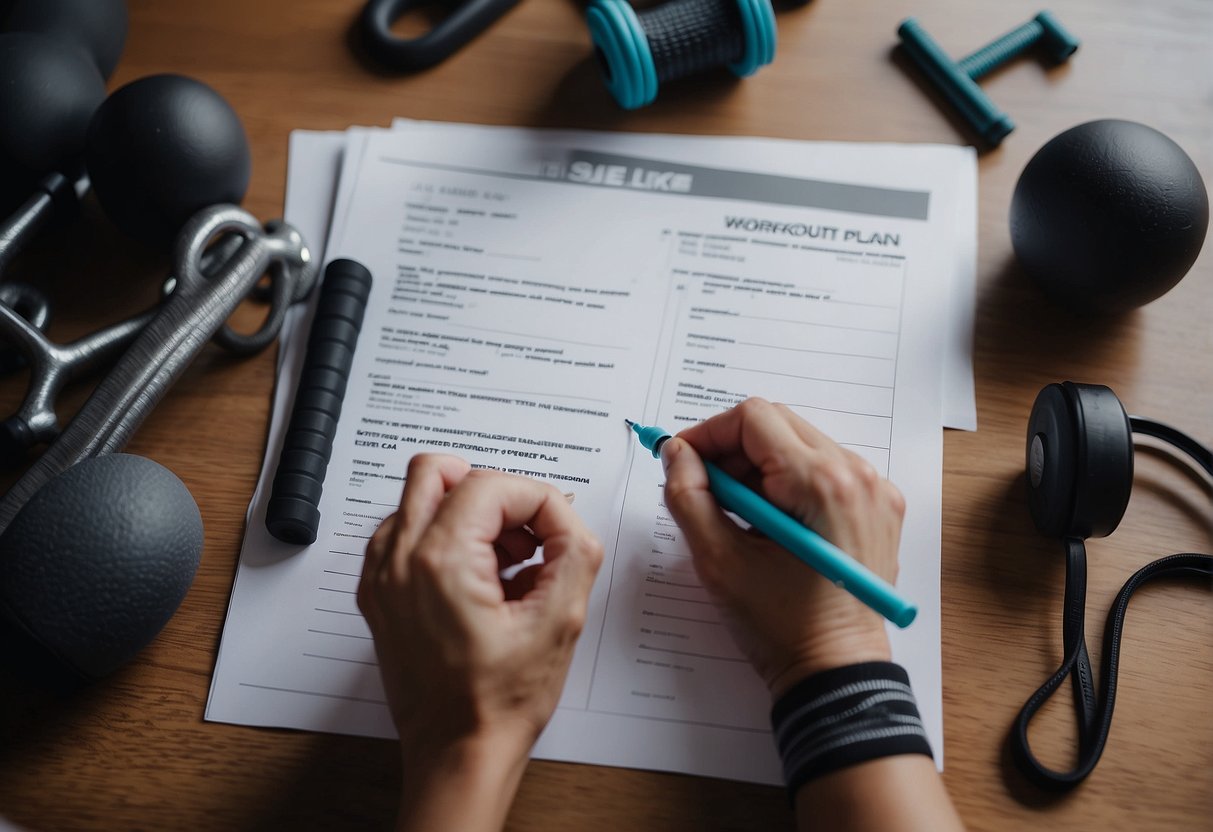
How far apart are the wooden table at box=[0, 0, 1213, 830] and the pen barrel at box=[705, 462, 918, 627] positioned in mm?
117

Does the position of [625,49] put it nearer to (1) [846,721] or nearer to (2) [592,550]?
(2) [592,550]

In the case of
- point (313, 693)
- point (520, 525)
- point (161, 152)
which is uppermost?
point (161, 152)

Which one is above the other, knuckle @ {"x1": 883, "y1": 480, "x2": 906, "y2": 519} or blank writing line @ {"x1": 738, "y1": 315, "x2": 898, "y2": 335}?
blank writing line @ {"x1": 738, "y1": 315, "x2": 898, "y2": 335}

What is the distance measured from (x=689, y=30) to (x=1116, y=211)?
1.06ft

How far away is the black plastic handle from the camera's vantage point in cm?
76

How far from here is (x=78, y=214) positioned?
0.70m

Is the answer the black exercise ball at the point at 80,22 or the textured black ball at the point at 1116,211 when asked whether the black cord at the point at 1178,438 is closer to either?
the textured black ball at the point at 1116,211

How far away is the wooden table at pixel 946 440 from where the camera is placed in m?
0.53

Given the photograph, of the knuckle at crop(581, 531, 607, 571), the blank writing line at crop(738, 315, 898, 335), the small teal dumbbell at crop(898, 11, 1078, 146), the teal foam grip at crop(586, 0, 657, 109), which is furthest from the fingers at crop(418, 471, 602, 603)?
the small teal dumbbell at crop(898, 11, 1078, 146)

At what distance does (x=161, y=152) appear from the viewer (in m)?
0.62

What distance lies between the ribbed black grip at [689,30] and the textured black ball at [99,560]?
46 centimetres

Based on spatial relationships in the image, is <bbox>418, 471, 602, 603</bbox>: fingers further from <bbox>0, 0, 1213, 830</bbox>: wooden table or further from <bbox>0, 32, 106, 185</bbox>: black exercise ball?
<bbox>0, 32, 106, 185</bbox>: black exercise ball

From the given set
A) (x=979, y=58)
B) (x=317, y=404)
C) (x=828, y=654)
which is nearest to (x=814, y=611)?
(x=828, y=654)

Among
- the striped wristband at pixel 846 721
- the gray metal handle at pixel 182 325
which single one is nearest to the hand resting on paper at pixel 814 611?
the striped wristband at pixel 846 721
